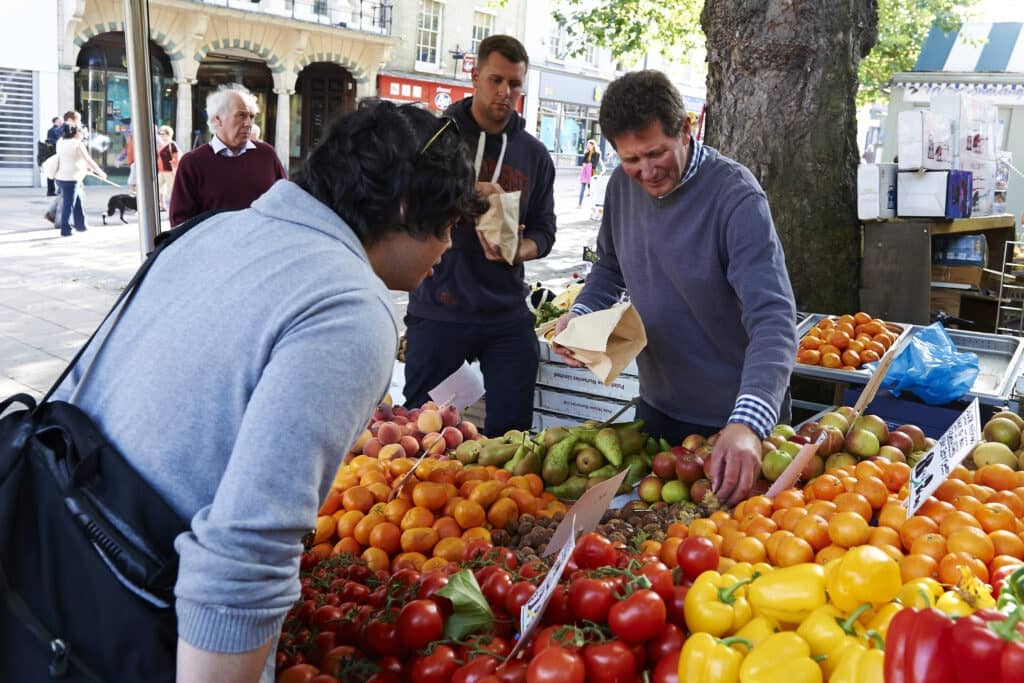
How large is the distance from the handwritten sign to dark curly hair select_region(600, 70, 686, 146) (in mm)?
1004

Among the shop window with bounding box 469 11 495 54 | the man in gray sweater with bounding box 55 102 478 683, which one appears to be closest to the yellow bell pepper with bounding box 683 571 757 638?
the man in gray sweater with bounding box 55 102 478 683

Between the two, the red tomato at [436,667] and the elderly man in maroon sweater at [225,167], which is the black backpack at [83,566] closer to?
the red tomato at [436,667]

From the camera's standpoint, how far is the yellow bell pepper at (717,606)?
1492 millimetres

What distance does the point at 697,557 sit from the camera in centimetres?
173

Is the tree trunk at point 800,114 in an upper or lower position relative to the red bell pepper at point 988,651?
upper

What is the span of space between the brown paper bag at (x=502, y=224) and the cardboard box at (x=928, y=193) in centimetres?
355

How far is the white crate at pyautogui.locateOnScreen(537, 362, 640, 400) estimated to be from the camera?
493cm

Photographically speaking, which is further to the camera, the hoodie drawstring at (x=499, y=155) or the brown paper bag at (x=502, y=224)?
the hoodie drawstring at (x=499, y=155)

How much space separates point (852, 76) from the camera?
5.30m

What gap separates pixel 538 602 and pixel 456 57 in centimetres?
2769

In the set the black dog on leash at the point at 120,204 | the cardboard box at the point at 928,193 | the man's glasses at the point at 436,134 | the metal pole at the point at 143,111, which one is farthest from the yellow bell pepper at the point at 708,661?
the black dog on leash at the point at 120,204

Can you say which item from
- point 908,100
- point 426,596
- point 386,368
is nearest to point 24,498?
point 386,368

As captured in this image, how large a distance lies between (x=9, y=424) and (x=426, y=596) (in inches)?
30.8

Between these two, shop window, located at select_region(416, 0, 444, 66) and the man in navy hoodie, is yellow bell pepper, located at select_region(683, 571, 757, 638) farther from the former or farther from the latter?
shop window, located at select_region(416, 0, 444, 66)
